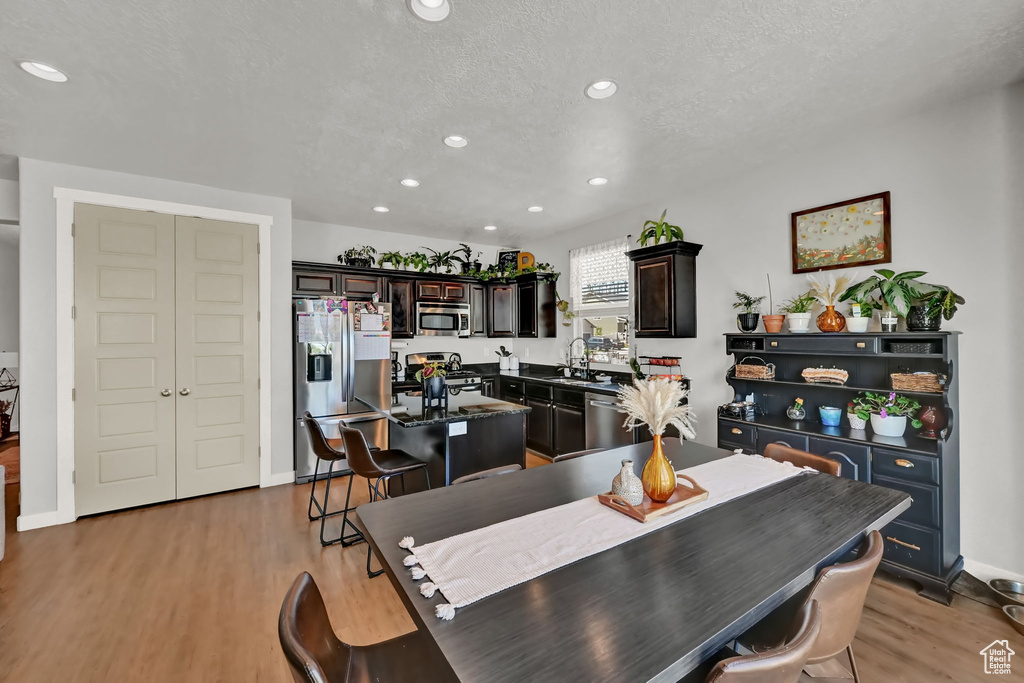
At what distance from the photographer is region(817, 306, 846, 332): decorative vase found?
9.56 ft

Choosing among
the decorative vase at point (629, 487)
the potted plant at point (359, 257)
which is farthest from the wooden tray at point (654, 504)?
the potted plant at point (359, 257)

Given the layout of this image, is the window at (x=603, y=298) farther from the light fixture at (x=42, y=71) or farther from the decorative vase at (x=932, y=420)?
the light fixture at (x=42, y=71)

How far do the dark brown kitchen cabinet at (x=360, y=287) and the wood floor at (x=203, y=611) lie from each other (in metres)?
2.63

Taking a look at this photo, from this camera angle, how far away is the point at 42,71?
88.3 inches

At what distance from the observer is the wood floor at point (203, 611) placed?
195cm

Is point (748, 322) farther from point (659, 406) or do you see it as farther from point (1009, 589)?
point (659, 406)

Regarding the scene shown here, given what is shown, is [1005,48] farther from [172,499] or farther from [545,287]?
[172,499]

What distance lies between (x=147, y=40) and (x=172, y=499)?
3.61 meters

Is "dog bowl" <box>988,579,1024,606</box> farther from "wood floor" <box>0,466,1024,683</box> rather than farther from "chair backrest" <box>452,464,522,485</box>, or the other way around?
"chair backrest" <box>452,464,522,485</box>

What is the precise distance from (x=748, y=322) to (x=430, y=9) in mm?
2980

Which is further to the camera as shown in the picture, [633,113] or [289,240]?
[289,240]

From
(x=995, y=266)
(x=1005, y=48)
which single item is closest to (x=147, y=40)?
(x=1005, y=48)

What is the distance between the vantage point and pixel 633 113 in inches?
105

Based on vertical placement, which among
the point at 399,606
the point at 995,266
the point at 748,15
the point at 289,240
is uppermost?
the point at 748,15
